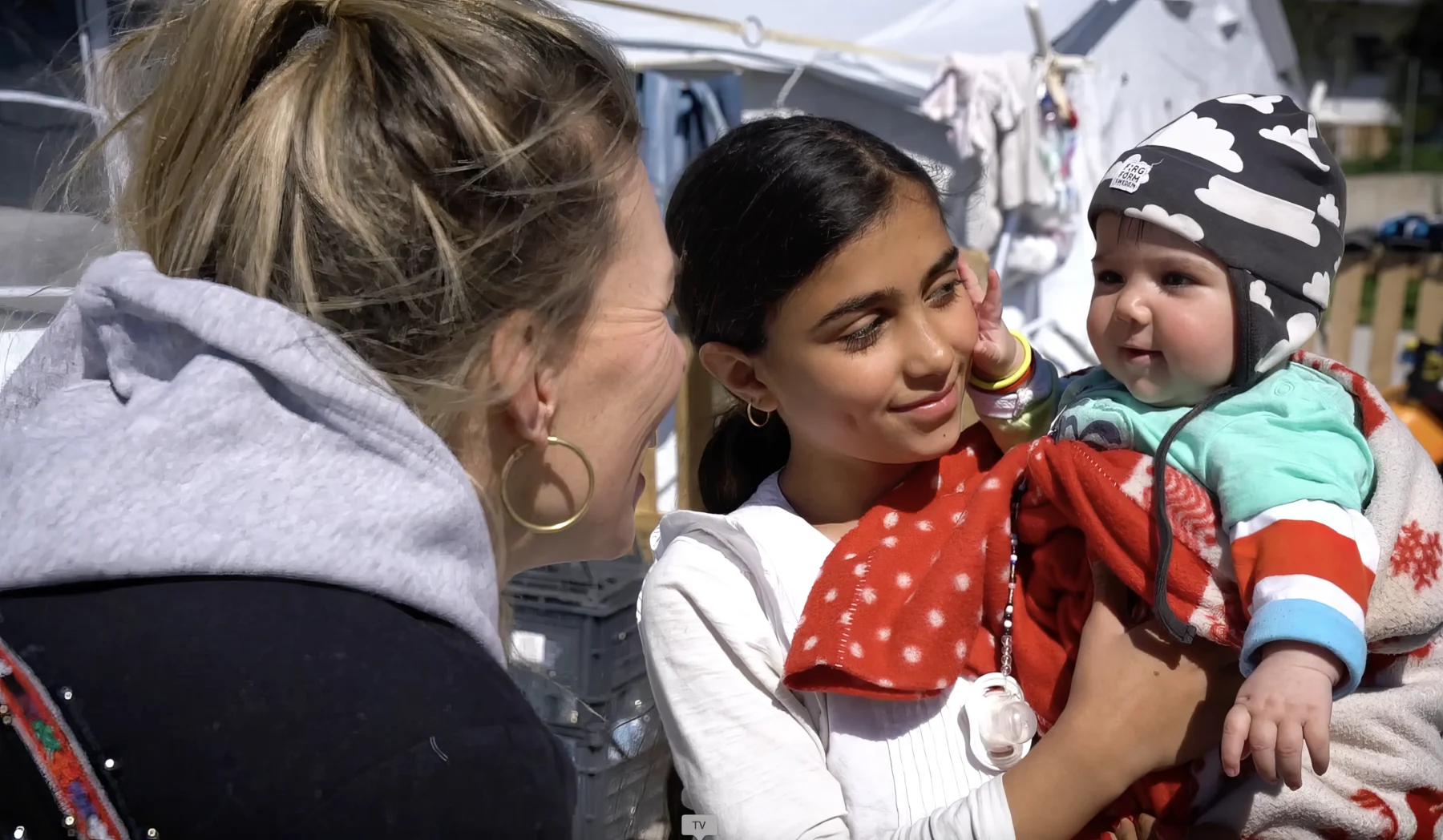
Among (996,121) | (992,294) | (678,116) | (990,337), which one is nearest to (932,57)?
(996,121)

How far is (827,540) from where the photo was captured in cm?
170

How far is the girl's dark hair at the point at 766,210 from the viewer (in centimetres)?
162

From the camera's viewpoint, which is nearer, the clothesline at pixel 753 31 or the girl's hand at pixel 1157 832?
the girl's hand at pixel 1157 832

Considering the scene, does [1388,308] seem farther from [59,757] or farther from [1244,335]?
[59,757]

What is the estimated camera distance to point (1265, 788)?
1.40 meters

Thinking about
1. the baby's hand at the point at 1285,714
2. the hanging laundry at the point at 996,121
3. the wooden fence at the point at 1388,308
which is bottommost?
the wooden fence at the point at 1388,308

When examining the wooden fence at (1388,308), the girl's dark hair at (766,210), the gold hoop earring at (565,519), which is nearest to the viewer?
the gold hoop earring at (565,519)

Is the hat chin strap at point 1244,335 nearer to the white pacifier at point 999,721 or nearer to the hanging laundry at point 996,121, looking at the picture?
the white pacifier at point 999,721

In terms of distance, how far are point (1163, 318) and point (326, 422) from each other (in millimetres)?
1074

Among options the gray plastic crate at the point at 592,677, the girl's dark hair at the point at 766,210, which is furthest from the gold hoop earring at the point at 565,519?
the gray plastic crate at the point at 592,677

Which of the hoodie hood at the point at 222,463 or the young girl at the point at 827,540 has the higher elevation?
the hoodie hood at the point at 222,463

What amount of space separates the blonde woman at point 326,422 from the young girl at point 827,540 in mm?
334

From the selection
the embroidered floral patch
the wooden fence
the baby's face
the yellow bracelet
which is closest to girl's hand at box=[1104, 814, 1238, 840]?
the baby's face

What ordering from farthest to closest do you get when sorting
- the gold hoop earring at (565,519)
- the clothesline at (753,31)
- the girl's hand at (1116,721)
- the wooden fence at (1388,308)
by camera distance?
the wooden fence at (1388,308)
the clothesline at (753,31)
the girl's hand at (1116,721)
the gold hoop earring at (565,519)
